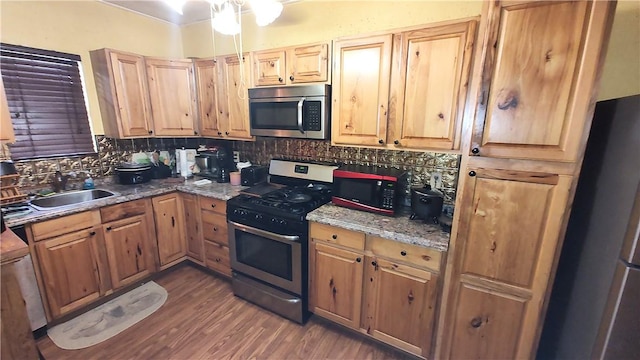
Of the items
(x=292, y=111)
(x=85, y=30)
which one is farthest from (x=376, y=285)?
(x=85, y=30)

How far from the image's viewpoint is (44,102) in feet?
7.57

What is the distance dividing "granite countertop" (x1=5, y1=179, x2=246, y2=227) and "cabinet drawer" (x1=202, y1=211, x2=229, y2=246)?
22 cm

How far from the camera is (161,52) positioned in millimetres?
3084

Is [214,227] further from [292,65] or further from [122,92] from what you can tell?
[292,65]

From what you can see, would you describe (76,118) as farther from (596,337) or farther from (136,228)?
(596,337)

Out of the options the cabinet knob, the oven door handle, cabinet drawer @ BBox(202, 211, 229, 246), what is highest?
the oven door handle

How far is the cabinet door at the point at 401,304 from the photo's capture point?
1.67 m

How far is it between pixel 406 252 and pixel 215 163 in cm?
216

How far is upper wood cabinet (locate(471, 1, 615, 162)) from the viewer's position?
111 centimetres

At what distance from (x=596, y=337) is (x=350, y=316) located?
1312 mm

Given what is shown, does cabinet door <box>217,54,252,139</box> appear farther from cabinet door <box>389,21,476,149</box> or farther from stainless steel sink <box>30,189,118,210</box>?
cabinet door <box>389,21,476,149</box>

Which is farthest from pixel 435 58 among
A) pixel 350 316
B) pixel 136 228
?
A: pixel 136 228

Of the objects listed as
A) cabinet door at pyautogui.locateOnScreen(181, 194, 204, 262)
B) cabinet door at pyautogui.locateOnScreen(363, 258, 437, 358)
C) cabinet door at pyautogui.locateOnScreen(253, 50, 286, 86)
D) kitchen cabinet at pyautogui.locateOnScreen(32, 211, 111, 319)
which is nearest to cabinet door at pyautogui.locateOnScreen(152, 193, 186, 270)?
cabinet door at pyautogui.locateOnScreen(181, 194, 204, 262)

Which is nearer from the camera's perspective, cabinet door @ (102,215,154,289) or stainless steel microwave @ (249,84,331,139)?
stainless steel microwave @ (249,84,331,139)
